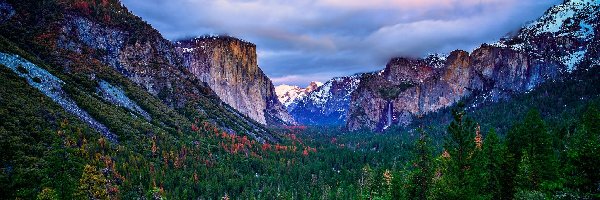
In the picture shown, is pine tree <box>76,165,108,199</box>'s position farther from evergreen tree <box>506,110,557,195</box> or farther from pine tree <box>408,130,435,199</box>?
evergreen tree <box>506,110,557,195</box>

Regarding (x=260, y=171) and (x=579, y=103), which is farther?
(x=579, y=103)

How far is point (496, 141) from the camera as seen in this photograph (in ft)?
147

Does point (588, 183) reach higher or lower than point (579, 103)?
lower

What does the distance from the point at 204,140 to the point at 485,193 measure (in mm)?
163365

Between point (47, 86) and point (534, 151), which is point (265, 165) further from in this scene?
point (534, 151)

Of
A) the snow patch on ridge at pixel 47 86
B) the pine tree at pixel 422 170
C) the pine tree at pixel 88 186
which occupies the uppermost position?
the snow patch on ridge at pixel 47 86

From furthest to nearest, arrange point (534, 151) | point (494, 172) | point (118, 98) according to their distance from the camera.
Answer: point (118, 98) → point (534, 151) → point (494, 172)

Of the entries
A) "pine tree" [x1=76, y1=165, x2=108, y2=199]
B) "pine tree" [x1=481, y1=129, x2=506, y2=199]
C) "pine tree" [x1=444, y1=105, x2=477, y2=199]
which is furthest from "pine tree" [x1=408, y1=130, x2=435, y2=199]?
"pine tree" [x1=76, y1=165, x2=108, y2=199]

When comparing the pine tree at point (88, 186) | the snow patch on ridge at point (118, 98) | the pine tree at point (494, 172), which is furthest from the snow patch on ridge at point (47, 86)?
the pine tree at point (494, 172)

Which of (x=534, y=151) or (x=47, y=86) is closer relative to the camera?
(x=534, y=151)

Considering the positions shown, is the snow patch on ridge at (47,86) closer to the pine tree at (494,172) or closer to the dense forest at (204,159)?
the dense forest at (204,159)

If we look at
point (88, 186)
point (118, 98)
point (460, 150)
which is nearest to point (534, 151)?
point (460, 150)

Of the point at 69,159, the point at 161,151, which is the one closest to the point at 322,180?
the point at 161,151

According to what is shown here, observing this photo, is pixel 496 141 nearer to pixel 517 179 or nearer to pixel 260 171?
pixel 517 179
